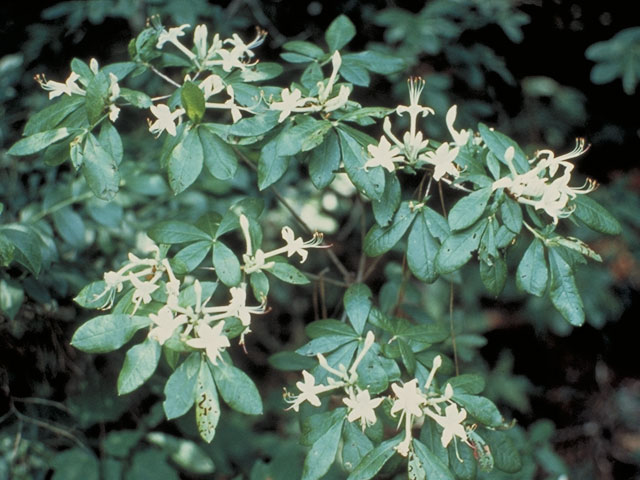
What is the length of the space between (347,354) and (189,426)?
1.01 metres

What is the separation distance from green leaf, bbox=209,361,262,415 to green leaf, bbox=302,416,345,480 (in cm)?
14

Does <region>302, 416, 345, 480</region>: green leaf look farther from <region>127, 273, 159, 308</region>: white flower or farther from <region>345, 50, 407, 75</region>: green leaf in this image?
<region>345, 50, 407, 75</region>: green leaf

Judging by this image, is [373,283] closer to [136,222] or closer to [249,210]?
[136,222]

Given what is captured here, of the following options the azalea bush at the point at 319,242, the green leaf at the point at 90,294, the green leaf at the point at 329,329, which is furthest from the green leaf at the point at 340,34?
the green leaf at the point at 90,294

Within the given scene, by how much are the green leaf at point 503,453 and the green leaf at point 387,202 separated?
0.50 meters

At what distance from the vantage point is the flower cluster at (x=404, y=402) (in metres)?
1.20

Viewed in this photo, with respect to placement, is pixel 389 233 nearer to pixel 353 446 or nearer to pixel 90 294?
pixel 353 446

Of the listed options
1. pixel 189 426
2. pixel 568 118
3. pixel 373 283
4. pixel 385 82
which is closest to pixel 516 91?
pixel 568 118

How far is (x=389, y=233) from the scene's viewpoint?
133 centimetres

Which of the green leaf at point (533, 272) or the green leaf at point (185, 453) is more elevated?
the green leaf at point (533, 272)

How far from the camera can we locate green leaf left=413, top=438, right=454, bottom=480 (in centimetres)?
120

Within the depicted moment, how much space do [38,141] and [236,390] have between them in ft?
1.95

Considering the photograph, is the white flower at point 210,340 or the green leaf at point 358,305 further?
the green leaf at point 358,305

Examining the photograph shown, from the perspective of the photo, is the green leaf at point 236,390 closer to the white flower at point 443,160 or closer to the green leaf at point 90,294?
the green leaf at point 90,294
